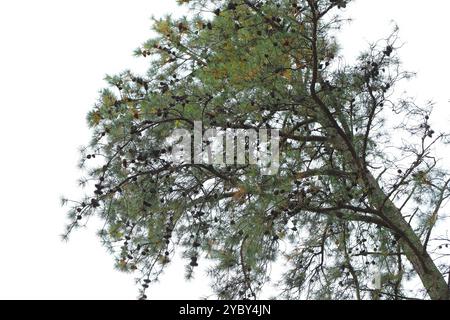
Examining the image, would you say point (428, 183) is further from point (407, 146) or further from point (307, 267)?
point (307, 267)

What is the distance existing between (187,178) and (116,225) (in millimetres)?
685

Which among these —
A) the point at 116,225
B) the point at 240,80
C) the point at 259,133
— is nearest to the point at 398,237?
the point at 259,133

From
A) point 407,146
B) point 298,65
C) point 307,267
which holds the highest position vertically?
point 298,65

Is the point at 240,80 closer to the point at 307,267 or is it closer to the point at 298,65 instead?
the point at 298,65

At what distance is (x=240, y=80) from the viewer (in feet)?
11.0

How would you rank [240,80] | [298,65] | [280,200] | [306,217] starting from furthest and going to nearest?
[306,217] → [298,65] → [240,80] → [280,200]

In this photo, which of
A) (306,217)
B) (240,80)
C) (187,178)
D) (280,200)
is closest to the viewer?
(280,200)

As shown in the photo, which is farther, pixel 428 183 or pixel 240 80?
pixel 428 183

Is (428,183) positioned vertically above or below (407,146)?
below
